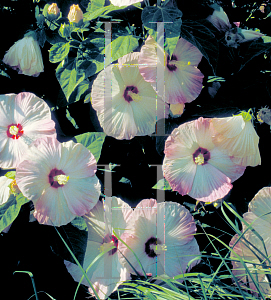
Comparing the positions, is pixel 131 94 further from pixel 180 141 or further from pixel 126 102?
pixel 180 141

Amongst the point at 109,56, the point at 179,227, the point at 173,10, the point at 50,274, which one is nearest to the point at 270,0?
the point at 173,10

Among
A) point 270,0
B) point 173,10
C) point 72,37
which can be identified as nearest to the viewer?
point 173,10

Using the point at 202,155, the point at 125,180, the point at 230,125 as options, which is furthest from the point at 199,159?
the point at 125,180

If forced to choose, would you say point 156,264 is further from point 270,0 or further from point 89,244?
point 270,0

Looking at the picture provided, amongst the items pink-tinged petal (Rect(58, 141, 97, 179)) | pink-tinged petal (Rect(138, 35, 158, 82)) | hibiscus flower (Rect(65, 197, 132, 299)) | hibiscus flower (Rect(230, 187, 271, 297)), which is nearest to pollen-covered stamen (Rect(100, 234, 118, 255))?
hibiscus flower (Rect(65, 197, 132, 299))

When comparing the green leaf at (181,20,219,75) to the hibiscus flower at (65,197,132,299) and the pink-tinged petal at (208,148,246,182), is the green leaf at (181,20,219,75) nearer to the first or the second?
the pink-tinged petal at (208,148,246,182)

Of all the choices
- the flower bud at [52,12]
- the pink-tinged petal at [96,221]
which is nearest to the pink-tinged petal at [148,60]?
the flower bud at [52,12]
